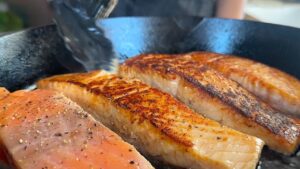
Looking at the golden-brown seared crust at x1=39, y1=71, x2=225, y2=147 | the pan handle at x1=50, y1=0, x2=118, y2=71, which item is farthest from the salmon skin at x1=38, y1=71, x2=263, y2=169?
the pan handle at x1=50, y1=0, x2=118, y2=71

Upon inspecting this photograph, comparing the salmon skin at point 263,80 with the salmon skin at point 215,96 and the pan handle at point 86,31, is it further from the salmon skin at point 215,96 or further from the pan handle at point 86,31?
the pan handle at point 86,31

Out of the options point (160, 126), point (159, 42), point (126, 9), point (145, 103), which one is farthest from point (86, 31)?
point (126, 9)

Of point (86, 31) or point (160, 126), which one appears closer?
point (160, 126)

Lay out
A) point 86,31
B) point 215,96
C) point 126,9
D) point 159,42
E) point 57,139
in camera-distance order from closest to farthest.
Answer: point 57,139 → point 215,96 → point 86,31 → point 159,42 → point 126,9

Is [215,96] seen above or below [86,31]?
below

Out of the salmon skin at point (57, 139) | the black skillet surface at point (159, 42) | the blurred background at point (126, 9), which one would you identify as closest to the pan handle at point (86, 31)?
the black skillet surface at point (159, 42)

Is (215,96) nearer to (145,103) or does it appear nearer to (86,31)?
(145,103)

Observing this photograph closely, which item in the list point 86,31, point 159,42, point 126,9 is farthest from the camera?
point 126,9
